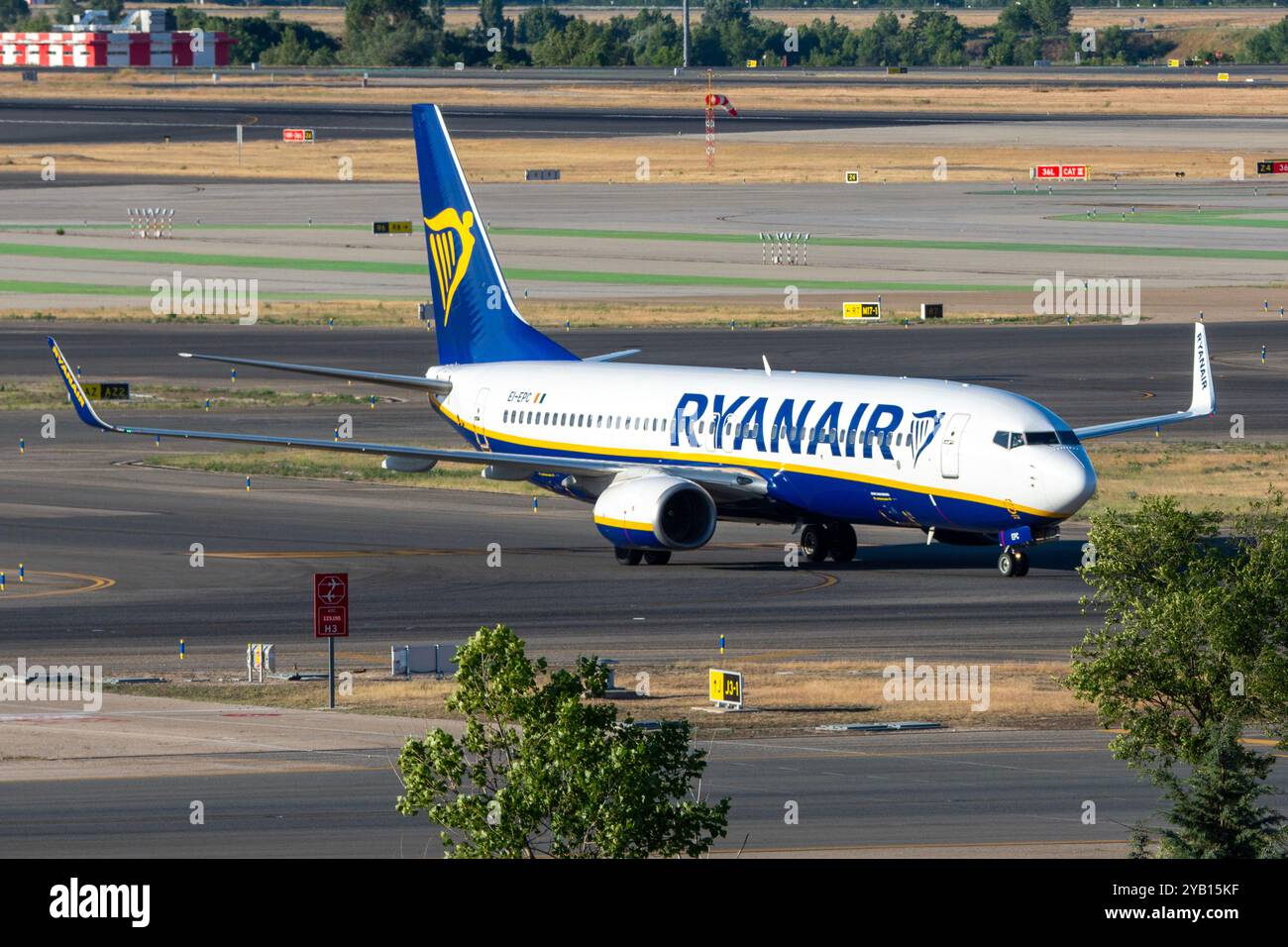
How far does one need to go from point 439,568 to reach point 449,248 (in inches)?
472

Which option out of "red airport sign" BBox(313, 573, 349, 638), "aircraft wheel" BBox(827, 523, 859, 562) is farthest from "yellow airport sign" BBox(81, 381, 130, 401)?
"red airport sign" BBox(313, 573, 349, 638)

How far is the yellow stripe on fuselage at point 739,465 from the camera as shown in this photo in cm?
5212

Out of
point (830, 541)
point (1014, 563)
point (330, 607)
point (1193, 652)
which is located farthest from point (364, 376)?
point (1193, 652)

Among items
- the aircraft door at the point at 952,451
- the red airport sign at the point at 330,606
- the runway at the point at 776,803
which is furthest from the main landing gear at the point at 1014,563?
the red airport sign at the point at 330,606

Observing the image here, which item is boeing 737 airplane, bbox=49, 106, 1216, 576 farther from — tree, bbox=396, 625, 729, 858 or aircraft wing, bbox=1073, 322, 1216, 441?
tree, bbox=396, 625, 729, 858

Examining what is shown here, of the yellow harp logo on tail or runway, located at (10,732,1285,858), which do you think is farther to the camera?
the yellow harp logo on tail

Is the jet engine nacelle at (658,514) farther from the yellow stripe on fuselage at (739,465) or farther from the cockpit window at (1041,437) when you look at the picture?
the cockpit window at (1041,437)

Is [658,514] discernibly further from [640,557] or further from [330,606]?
[330,606]

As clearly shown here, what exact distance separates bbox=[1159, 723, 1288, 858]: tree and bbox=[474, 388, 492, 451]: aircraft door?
36114 mm

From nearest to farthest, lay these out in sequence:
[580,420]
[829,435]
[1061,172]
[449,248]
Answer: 1. [829,435]
2. [580,420]
3. [449,248]
4. [1061,172]

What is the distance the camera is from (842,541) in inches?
2285

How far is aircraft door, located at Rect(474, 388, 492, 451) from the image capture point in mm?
62438
